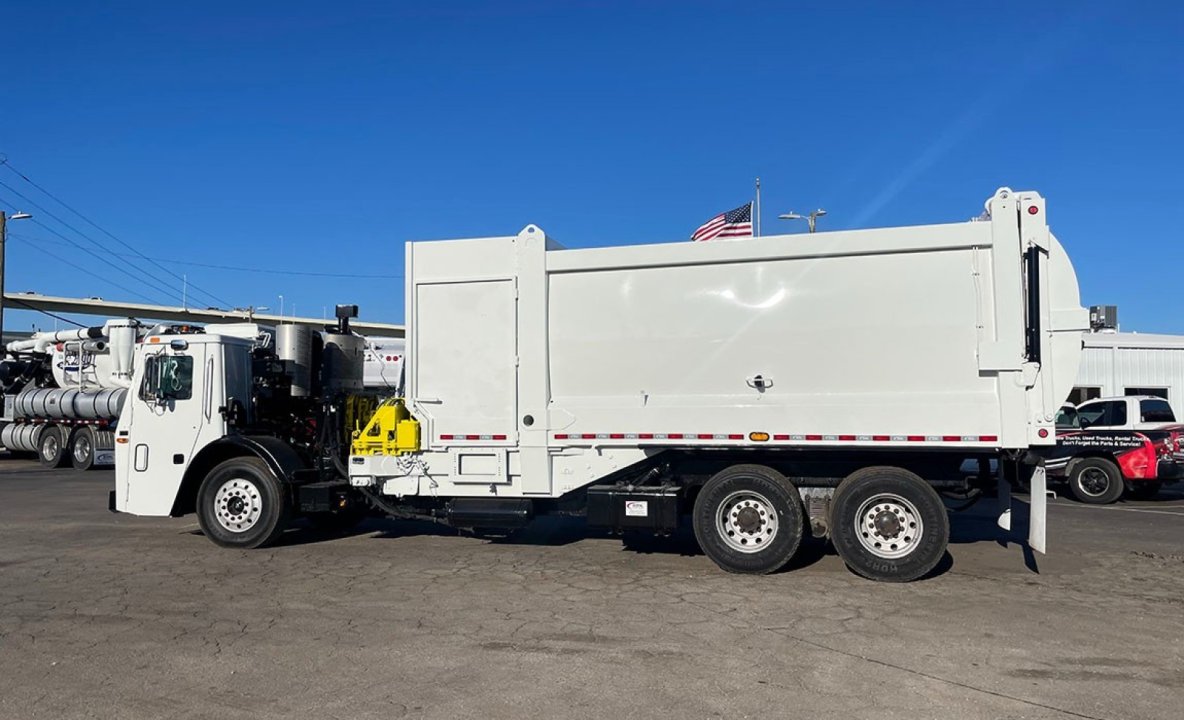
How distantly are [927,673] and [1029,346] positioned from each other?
3.45 m

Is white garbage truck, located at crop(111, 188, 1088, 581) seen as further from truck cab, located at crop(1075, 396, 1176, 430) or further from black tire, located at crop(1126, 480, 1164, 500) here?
black tire, located at crop(1126, 480, 1164, 500)

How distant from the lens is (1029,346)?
7406 mm

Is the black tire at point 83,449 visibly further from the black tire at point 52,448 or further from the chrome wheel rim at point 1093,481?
the chrome wheel rim at point 1093,481

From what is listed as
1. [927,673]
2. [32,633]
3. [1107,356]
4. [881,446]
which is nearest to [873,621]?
[927,673]

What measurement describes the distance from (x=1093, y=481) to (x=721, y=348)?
9606 millimetres

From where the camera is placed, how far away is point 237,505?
9430mm

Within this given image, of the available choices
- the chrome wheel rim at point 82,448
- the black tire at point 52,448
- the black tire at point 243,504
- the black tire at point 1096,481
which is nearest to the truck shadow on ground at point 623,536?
the black tire at point 243,504

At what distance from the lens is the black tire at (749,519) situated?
784 cm

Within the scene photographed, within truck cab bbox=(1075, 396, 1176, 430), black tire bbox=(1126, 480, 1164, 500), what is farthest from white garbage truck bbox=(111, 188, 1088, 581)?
black tire bbox=(1126, 480, 1164, 500)

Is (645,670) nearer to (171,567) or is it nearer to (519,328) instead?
(519,328)

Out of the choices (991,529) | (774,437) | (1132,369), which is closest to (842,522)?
(774,437)

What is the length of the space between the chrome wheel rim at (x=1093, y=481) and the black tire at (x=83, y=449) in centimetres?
2188

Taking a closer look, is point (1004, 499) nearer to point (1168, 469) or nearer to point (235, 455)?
point (1168, 469)

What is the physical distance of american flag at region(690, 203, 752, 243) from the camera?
12453 millimetres
